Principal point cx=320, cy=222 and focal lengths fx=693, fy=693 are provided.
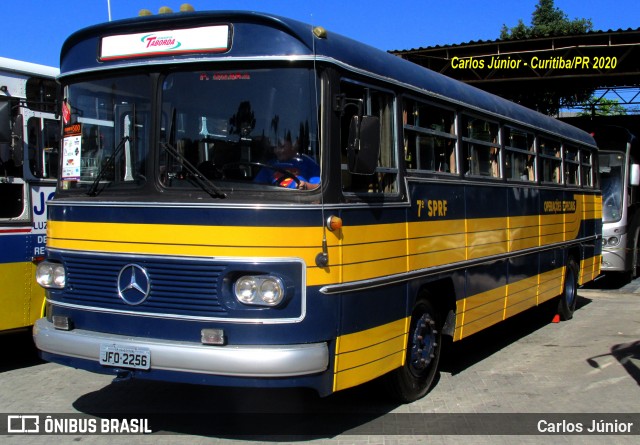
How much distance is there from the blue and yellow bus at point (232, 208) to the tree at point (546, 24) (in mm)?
34695

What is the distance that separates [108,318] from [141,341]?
0.38m

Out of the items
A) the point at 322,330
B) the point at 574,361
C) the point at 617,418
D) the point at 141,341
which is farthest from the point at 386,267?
the point at 574,361

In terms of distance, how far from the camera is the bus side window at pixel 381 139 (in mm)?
4945

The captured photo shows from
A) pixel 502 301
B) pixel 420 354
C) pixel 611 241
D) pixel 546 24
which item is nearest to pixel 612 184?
pixel 611 241

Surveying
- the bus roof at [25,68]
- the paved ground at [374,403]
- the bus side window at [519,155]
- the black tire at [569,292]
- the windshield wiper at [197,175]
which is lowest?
the paved ground at [374,403]

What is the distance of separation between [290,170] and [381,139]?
3.78ft

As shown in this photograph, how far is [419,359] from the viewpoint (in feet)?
20.3

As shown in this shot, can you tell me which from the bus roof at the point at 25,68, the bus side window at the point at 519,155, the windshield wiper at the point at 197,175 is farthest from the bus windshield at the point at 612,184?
the windshield wiper at the point at 197,175

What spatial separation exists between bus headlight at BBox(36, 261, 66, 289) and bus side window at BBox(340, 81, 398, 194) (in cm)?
225

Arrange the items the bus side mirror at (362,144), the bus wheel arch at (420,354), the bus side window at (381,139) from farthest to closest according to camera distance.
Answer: the bus wheel arch at (420,354), the bus side window at (381,139), the bus side mirror at (362,144)

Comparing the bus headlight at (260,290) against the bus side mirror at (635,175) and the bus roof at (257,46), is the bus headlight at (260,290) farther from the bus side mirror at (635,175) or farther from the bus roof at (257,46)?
the bus side mirror at (635,175)

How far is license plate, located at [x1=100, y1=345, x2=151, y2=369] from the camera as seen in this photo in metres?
4.64

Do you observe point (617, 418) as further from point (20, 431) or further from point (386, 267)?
point (20, 431)

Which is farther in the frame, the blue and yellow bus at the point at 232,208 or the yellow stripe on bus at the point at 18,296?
the yellow stripe on bus at the point at 18,296
